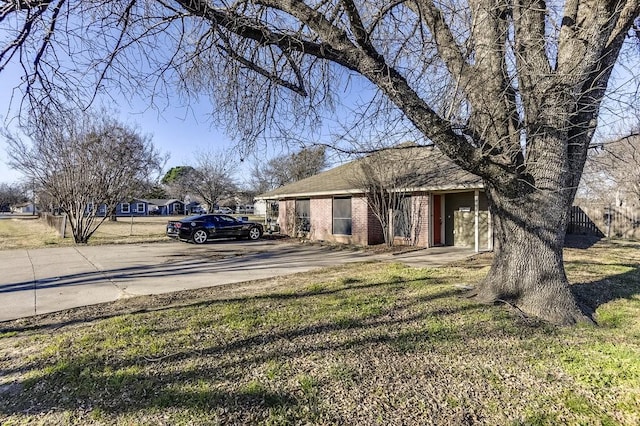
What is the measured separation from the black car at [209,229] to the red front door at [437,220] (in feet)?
28.8

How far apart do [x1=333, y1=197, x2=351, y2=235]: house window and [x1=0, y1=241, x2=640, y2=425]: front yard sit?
10.1 metres

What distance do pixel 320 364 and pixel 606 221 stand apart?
20.6 metres

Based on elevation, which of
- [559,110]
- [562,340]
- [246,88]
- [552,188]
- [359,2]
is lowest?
[562,340]

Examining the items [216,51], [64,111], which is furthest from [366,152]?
[64,111]

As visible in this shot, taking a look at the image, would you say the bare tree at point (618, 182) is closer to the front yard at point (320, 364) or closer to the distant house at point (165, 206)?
the front yard at point (320, 364)

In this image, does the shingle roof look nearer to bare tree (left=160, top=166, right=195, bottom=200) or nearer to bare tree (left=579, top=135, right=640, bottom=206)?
bare tree (left=579, top=135, right=640, bottom=206)

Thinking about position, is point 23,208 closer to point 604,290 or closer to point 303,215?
point 303,215

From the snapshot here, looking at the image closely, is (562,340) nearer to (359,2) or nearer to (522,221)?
(522,221)

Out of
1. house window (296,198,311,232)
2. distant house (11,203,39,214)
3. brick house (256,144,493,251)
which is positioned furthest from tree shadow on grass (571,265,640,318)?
distant house (11,203,39,214)

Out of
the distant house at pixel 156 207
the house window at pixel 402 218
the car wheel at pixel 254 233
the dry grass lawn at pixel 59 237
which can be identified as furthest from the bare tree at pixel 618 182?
the distant house at pixel 156 207

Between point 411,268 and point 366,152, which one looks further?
point 411,268

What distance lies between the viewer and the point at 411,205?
45.8 ft

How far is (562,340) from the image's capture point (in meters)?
4.04

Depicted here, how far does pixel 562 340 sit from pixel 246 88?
5.77 metres
